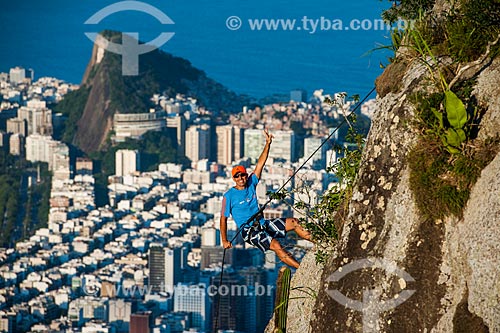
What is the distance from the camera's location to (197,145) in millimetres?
71500

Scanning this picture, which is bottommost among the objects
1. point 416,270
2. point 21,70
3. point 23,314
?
point 23,314

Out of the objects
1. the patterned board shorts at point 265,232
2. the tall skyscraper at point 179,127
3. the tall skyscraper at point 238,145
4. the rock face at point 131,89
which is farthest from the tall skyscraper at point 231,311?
the rock face at point 131,89

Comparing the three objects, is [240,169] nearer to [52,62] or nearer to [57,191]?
[57,191]

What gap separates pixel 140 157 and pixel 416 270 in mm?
67225

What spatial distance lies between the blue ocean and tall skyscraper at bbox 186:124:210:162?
6.91m

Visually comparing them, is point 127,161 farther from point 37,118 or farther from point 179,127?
point 37,118

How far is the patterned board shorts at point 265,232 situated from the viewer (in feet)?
16.6

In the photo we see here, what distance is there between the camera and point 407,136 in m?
3.76

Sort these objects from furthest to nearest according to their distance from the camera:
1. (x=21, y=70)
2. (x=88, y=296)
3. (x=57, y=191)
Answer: (x=21, y=70), (x=57, y=191), (x=88, y=296)

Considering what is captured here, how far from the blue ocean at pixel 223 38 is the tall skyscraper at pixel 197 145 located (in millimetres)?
6908

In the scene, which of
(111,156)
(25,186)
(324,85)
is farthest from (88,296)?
(324,85)

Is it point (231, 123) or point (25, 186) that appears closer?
point (25, 186)

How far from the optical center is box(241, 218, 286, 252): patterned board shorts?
5.05 metres

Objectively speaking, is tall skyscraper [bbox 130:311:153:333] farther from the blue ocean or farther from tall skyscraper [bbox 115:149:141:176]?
tall skyscraper [bbox 115:149:141:176]
